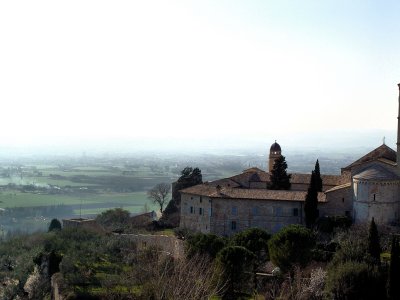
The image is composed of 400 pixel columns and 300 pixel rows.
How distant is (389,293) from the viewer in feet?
76.4

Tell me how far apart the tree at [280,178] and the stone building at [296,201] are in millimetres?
1430

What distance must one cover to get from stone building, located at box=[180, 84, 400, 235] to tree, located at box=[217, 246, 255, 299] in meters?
9.62

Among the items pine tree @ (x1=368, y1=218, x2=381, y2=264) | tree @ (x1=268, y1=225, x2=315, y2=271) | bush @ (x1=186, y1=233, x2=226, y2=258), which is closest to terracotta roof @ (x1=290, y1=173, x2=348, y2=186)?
pine tree @ (x1=368, y1=218, x2=381, y2=264)

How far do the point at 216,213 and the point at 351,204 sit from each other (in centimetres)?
898

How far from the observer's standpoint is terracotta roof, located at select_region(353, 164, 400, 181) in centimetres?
3269

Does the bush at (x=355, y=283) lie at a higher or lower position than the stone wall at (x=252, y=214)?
lower

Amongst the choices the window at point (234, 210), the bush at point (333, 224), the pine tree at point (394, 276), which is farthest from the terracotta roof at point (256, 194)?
the pine tree at point (394, 276)

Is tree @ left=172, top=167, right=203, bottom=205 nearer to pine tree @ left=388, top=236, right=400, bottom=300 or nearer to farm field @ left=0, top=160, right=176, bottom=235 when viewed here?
farm field @ left=0, top=160, right=176, bottom=235

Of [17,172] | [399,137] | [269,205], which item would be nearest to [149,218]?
[269,205]

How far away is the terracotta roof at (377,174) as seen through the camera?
32.7 metres

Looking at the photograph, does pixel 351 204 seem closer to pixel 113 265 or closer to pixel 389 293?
pixel 389 293

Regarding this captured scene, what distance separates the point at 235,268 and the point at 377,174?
12553mm

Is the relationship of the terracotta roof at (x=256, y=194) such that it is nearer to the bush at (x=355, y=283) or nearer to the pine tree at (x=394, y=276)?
the bush at (x=355, y=283)

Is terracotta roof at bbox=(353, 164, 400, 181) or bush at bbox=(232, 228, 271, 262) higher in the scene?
terracotta roof at bbox=(353, 164, 400, 181)
